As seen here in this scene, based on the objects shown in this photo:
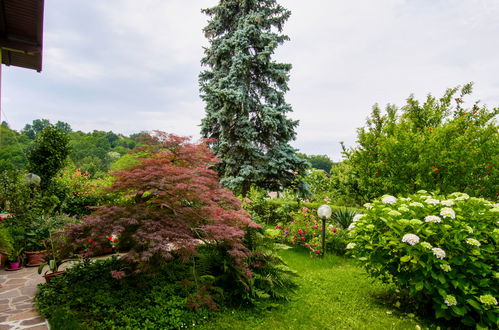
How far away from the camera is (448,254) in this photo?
275 cm

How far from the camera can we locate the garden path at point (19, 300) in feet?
9.32

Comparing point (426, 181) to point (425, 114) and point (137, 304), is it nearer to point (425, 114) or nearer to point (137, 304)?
point (425, 114)

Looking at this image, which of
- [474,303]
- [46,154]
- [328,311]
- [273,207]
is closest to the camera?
[474,303]

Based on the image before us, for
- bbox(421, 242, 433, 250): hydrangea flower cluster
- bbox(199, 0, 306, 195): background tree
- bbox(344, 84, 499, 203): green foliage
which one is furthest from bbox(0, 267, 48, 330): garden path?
bbox(199, 0, 306, 195): background tree

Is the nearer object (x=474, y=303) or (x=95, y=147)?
(x=474, y=303)

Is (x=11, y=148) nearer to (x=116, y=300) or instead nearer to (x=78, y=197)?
(x=78, y=197)

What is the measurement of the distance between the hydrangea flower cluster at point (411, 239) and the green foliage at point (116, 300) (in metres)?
2.47

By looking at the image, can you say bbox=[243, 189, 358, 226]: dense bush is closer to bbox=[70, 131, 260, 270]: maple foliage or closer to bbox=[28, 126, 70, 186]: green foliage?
bbox=[70, 131, 260, 270]: maple foliage

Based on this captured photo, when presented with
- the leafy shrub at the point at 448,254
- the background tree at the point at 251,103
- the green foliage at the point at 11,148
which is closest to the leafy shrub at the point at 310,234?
the leafy shrub at the point at 448,254

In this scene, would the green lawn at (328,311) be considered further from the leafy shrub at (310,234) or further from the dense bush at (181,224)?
the leafy shrub at (310,234)

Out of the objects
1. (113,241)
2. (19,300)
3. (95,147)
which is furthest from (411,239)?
(95,147)

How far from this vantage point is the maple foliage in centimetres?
299

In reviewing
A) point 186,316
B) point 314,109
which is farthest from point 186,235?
point 314,109

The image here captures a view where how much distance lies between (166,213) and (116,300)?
3.85 feet
